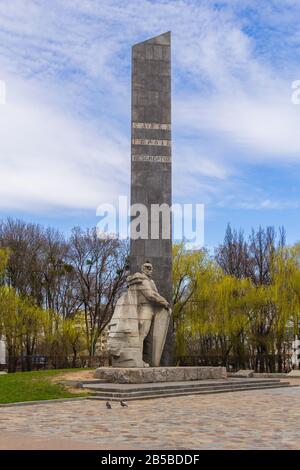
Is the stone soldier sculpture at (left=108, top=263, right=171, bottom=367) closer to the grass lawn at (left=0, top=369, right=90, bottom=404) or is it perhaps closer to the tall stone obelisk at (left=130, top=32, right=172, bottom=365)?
the grass lawn at (left=0, top=369, right=90, bottom=404)

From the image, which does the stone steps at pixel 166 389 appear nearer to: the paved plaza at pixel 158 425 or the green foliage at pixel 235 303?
the paved plaza at pixel 158 425

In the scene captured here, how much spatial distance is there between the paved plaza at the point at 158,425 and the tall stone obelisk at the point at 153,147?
29.6ft

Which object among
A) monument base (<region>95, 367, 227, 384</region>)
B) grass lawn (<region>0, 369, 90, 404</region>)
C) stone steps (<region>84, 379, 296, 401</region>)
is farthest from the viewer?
monument base (<region>95, 367, 227, 384</region>)

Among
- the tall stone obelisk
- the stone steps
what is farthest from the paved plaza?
the tall stone obelisk

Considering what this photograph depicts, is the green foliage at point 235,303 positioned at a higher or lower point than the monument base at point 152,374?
higher

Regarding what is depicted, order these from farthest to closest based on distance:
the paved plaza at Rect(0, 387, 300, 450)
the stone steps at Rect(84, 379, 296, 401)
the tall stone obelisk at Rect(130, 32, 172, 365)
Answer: the tall stone obelisk at Rect(130, 32, 172, 365) → the stone steps at Rect(84, 379, 296, 401) → the paved plaza at Rect(0, 387, 300, 450)

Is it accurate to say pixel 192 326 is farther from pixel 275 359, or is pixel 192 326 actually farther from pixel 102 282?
pixel 102 282

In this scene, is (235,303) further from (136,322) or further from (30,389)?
(30,389)

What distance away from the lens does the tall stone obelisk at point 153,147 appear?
926 inches

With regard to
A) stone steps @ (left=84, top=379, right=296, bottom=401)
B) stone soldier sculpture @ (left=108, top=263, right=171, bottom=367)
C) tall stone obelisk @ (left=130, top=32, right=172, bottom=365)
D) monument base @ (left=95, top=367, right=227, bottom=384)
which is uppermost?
tall stone obelisk @ (left=130, top=32, right=172, bottom=365)

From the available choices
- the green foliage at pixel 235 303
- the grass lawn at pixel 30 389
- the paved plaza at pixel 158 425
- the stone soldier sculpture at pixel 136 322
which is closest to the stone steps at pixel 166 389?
the paved plaza at pixel 158 425

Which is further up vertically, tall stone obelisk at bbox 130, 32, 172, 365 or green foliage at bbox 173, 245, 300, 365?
tall stone obelisk at bbox 130, 32, 172, 365

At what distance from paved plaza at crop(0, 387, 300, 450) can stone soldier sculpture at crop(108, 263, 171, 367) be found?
4291 millimetres

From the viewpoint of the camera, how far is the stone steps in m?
15.1
